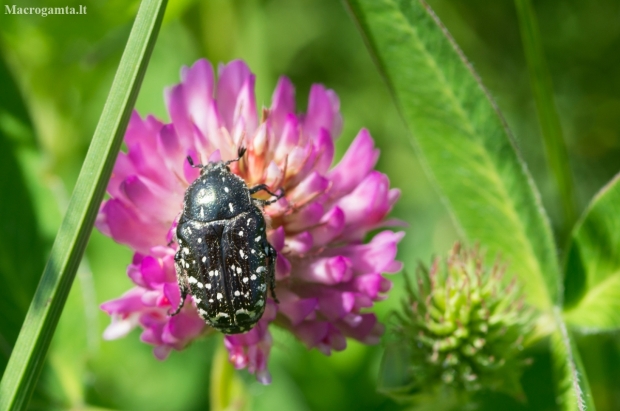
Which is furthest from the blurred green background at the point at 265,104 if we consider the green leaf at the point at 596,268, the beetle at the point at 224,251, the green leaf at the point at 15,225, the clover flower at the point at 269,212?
the green leaf at the point at 596,268

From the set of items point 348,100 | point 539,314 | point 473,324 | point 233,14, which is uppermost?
point 233,14

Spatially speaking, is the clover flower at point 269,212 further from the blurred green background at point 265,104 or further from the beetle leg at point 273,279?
the blurred green background at point 265,104

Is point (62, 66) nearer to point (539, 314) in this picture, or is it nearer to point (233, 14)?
point (233, 14)

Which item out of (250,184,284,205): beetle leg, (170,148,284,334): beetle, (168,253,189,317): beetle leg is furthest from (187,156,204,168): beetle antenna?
(168,253,189,317): beetle leg

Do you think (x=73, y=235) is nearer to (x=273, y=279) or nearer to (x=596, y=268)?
(x=273, y=279)

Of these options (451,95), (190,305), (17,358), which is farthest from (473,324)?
(17,358)

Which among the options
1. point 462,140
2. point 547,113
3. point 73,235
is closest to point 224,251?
point 73,235
